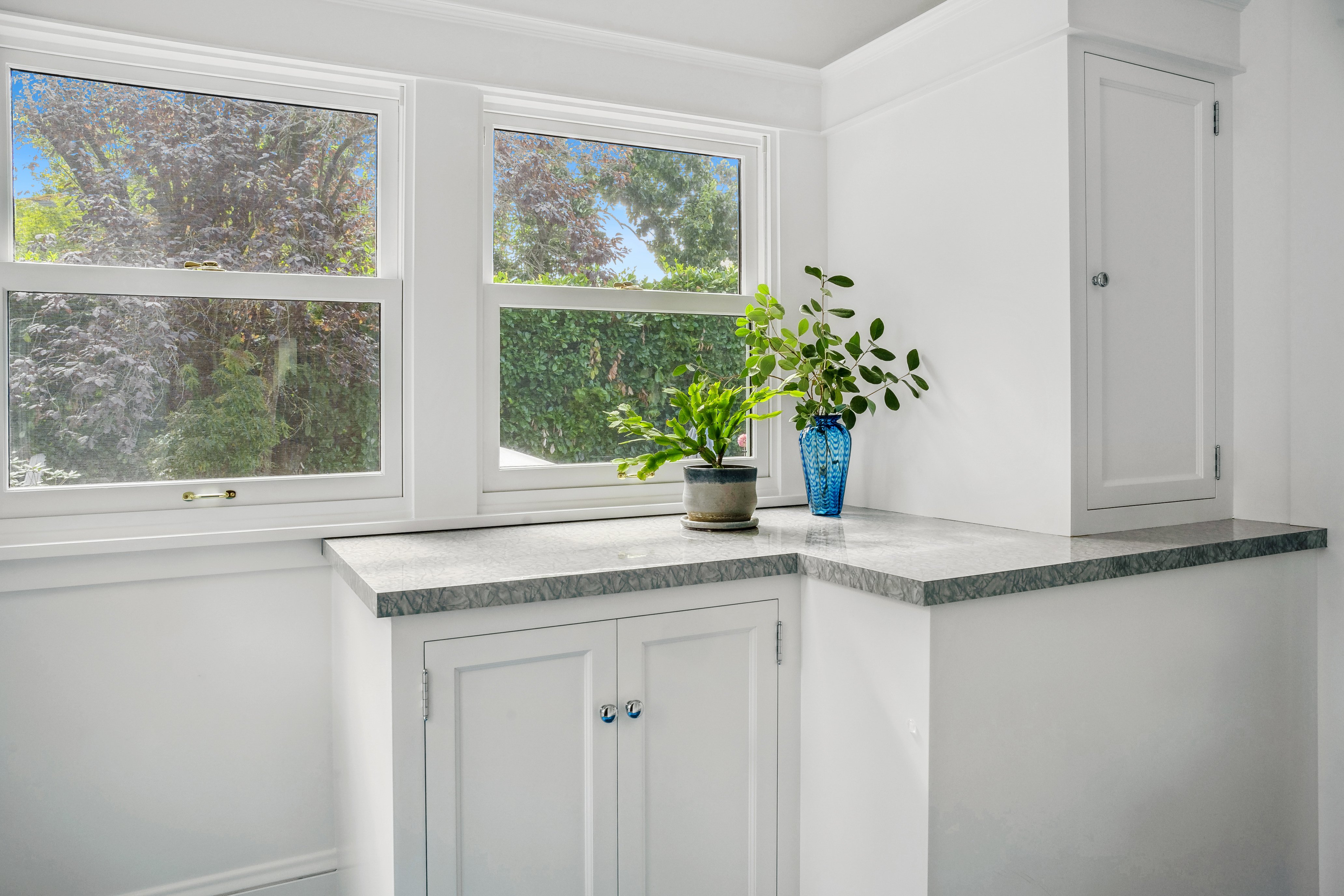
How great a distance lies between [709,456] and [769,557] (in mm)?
418

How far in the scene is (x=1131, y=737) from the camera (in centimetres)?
168

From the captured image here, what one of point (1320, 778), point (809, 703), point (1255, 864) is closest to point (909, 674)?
point (809, 703)

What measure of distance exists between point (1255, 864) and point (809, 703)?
3.41 ft

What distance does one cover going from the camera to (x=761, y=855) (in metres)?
1.76

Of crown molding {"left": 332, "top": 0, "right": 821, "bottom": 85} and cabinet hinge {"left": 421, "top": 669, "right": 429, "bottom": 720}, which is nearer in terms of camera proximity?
cabinet hinge {"left": 421, "top": 669, "right": 429, "bottom": 720}

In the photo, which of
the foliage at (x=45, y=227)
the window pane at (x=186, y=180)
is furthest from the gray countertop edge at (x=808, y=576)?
the foliage at (x=45, y=227)

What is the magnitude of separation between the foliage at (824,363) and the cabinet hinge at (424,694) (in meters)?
1.14

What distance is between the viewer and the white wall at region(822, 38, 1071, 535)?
189 cm

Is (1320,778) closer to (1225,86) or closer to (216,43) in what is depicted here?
(1225,86)

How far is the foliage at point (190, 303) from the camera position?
1774 millimetres

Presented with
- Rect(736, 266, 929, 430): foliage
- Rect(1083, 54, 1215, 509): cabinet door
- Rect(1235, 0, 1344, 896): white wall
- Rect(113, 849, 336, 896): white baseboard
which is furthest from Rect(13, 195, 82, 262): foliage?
Rect(1235, 0, 1344, 896): white wall

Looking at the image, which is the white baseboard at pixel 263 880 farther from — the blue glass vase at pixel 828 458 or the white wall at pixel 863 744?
the blue glass vase at pixel 828 458

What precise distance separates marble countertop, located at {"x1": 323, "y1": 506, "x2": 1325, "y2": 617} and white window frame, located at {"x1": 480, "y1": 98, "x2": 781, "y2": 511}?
13 centimetres

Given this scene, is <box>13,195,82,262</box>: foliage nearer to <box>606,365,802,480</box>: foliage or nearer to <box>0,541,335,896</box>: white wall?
<box>0,541,335,896</box>: white wall
